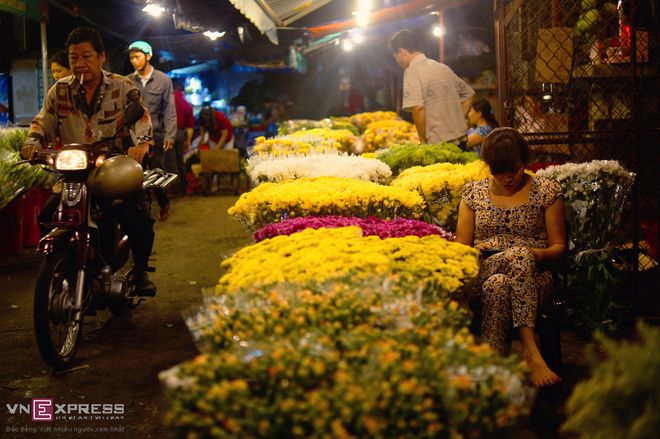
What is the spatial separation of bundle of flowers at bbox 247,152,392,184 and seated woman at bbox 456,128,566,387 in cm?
130

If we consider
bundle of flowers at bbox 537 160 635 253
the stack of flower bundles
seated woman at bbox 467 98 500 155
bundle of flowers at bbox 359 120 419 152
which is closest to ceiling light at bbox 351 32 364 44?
bundle of flowers at bbox 359 120 419 152

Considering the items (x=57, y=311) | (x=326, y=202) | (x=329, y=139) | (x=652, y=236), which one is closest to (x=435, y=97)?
(x=329, y=139)

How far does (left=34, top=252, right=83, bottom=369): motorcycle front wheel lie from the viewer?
4555mm

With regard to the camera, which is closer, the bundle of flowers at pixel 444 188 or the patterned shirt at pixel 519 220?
the patterned shirt at pixel 519 220

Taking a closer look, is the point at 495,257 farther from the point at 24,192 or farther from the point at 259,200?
the point at 24,192

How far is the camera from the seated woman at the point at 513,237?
12.7 ft

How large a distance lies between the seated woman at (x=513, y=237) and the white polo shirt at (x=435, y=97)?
139 inches

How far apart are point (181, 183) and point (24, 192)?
6980mm

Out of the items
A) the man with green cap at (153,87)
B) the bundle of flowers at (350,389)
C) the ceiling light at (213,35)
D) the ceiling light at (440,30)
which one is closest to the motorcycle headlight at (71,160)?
the bundle of flowers at (350,389)

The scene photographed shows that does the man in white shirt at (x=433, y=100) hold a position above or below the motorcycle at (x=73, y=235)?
above

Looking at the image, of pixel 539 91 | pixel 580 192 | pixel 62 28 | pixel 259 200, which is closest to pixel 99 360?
pixel 259 200

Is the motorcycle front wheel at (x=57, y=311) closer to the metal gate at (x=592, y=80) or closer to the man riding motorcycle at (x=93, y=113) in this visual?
the man riding motorcycle at (x=93, y=113)

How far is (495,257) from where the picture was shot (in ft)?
13.1

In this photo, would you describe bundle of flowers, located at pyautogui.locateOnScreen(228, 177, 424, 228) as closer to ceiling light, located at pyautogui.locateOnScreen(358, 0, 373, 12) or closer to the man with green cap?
the man with green cap
